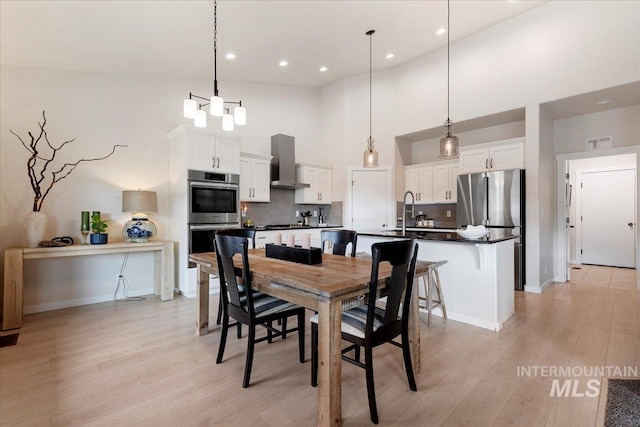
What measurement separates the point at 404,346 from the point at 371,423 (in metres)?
0.49

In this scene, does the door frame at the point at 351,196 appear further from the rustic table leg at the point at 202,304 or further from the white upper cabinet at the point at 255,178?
the rustic table leg at the point at 202,304

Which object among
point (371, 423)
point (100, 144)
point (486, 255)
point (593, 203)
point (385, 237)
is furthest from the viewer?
point (593, 203)

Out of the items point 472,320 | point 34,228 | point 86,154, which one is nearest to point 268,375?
point 472,320

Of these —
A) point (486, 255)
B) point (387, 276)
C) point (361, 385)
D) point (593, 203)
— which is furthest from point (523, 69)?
point (361, 385)

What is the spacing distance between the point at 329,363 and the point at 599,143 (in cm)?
585

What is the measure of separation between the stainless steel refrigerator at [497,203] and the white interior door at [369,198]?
1.35 m

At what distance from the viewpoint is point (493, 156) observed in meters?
5.01

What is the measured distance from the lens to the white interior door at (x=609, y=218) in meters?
6.09

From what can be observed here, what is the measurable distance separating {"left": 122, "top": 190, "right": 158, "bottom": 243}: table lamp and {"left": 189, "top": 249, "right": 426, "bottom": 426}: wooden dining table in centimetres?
245

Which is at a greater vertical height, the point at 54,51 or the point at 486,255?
the point at 54,51

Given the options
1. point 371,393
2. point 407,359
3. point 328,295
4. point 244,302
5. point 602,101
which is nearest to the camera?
point 328,295

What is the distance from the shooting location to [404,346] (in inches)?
76.9

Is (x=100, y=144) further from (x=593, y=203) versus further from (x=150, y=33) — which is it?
(x=593, y=203)

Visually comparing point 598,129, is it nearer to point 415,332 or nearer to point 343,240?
point 343,240
